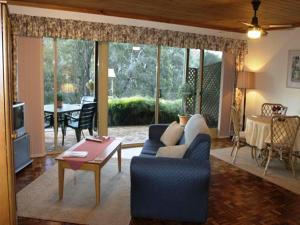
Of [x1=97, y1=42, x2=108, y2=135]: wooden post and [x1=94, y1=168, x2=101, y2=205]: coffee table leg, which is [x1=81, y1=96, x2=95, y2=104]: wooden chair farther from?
[x1=94, y1=168, x2=101, y2=205]: coffee table leg

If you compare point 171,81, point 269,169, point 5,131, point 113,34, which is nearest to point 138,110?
point 171,81

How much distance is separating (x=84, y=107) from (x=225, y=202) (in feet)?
9.80

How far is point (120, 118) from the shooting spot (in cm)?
600

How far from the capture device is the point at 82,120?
5.35 m

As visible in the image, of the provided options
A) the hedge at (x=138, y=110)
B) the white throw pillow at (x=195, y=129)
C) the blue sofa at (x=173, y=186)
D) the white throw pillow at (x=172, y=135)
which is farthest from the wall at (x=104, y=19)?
the blue sofa at (x=173, y=186)

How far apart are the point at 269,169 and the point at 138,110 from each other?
8.98ft

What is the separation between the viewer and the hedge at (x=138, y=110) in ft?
19.4

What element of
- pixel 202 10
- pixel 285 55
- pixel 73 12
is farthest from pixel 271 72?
pixel 73 12

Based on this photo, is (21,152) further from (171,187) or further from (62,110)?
(171,187)

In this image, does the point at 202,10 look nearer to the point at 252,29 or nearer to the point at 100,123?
the point at 252,29

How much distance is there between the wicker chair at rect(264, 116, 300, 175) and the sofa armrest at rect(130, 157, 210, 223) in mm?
1992

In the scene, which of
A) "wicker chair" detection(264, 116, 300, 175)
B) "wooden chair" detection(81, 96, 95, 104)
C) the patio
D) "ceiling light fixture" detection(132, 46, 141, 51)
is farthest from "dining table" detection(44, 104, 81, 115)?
"wicker chair" detection(264, 116, 300, 175)

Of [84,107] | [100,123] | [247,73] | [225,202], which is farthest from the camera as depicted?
[247,73]

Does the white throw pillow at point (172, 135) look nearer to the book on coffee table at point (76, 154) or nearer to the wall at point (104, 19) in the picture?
the book on coffee table at point (76, 154)
